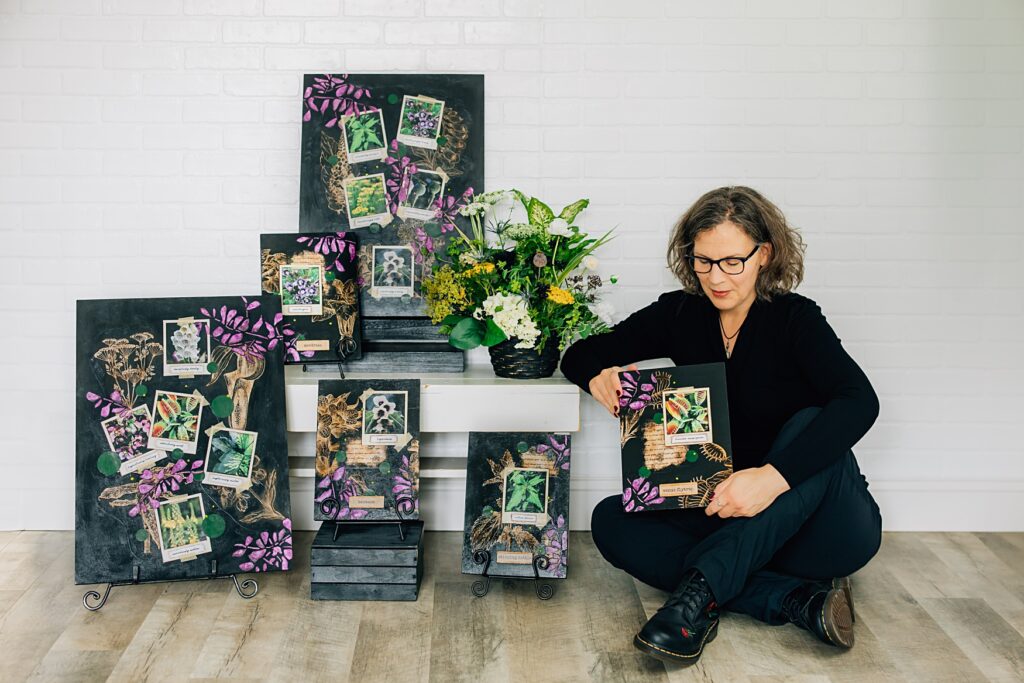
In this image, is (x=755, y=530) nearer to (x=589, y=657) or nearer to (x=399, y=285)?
(x=589, y=657)

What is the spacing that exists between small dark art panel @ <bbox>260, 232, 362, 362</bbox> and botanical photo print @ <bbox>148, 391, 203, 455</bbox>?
0.32 meters

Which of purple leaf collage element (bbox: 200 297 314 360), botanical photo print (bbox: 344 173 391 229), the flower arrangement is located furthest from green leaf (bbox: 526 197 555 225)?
purple leaf collage element (bbox: 200 297 314 360)

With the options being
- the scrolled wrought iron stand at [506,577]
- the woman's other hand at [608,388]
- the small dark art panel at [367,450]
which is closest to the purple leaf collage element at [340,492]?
the small dark art panel at [367,450]

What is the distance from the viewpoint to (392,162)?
2.73m

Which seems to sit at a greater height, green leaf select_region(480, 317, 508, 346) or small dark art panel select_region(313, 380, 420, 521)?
green leaf select_region(480, 317, 508, 346)

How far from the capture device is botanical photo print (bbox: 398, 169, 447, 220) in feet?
8.95

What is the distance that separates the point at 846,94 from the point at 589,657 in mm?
1827

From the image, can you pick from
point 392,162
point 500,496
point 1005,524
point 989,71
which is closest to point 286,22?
point 392,162

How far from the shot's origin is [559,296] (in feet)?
7.97

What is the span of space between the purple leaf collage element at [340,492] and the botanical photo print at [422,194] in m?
0.79

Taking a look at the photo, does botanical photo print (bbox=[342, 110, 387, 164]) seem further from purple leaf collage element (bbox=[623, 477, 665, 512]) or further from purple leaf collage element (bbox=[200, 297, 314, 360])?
purple leaf collage element (bbox=[623, 477, 665, 512])

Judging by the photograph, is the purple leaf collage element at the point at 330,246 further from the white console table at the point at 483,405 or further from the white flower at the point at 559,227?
the white flower at the point at 559,227

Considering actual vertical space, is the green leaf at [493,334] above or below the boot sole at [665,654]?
above

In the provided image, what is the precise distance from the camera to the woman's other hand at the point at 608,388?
2.30 m
